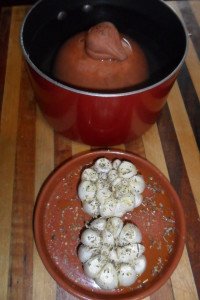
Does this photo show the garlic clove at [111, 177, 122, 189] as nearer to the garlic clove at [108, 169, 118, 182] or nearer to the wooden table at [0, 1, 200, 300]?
the garlic clove at [108, 169, 118, 182]

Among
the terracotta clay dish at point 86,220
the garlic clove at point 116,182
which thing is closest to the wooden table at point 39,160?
the terracotta clay dish at point 86,220

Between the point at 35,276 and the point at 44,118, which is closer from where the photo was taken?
the point at 35,276

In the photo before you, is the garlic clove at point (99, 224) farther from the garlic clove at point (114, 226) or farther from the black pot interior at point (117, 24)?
the black pot interior at point (117, 24)

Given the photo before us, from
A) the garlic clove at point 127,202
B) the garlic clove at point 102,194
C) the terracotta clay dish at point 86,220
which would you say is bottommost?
the terracotta clay dish at point 86,220

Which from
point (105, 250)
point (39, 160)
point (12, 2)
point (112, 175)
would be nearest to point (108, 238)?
point (105, 250)

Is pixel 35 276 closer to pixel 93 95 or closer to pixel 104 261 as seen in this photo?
pixel 104 261

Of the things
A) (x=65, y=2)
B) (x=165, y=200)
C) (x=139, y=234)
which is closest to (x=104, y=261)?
(x=139, y=234)
